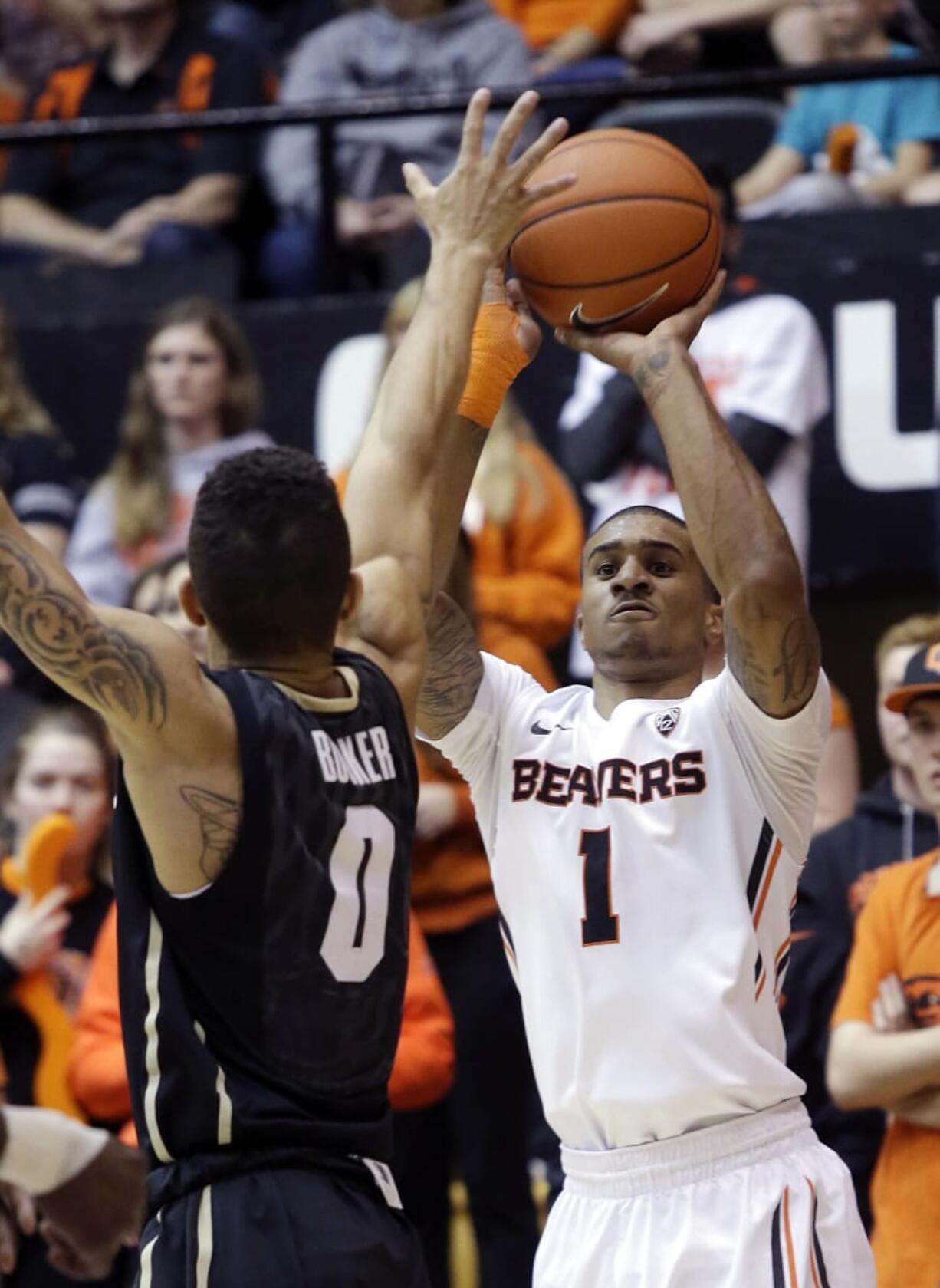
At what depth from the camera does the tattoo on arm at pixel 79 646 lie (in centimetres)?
302

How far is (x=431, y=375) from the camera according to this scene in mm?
3693

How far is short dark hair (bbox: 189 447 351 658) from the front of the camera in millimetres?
3164

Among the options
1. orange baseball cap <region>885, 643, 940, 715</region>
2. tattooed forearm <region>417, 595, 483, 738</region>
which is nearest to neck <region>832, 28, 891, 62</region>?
orange baseball cap <region>885, 643, 940, 715</region>

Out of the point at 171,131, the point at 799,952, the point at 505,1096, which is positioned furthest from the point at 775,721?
the point at 171,131

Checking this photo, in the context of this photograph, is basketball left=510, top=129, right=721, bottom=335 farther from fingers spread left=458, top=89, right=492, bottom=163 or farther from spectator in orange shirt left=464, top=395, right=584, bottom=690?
spectator in orange shirt left=464, top=395, right=584, bottom=690

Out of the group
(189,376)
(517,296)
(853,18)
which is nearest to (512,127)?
(517,296)

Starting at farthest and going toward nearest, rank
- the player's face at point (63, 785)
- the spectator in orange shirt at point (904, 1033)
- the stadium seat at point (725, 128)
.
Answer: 1. the stadium seat at point (725, 128)
2. the player's face at point (63, 785)
3. the spectator in orange shirt at point (904, 1033)

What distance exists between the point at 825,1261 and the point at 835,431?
13.2 ft

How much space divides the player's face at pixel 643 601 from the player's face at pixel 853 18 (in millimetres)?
4358

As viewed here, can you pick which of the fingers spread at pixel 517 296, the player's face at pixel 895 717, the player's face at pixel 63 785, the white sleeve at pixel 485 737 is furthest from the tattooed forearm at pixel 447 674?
the player's face at pixel 63 785

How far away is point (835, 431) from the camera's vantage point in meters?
7.34

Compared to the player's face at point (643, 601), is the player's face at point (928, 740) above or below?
below

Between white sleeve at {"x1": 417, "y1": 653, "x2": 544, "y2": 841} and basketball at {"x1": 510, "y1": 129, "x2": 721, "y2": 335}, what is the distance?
0.72 m

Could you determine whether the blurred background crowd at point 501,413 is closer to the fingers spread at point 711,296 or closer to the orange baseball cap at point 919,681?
the orange baseball cap at point 919,681
